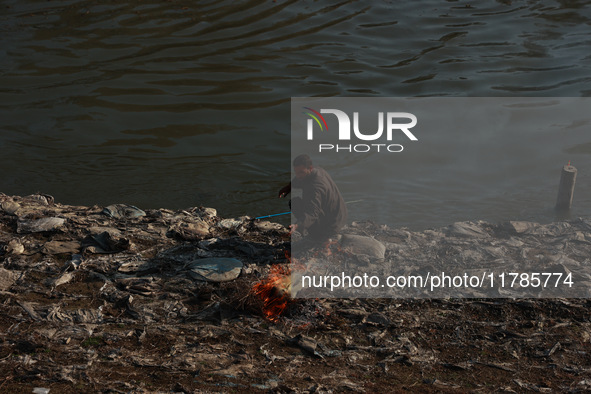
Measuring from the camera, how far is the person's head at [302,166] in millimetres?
5953

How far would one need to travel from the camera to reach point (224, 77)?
13.3 m

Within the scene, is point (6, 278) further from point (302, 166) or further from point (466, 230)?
point (466, 230)

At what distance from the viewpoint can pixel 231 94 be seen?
42.2 ft

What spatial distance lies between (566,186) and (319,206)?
204 inches

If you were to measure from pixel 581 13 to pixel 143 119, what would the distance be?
1301 centimetres

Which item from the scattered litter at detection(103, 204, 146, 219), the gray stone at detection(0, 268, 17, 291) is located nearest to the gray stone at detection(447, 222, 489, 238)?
the scattered litter at detection(103, 204, 146, 219)

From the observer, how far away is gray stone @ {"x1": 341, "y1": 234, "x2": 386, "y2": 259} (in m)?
6.22

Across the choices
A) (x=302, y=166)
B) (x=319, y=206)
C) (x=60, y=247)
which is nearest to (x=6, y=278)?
(x=60, y=247)

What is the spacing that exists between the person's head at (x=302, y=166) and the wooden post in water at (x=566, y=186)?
5.03 meters

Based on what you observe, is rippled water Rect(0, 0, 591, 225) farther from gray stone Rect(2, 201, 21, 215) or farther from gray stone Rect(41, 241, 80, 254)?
gray stone Rect(41, 241, 80, 254)

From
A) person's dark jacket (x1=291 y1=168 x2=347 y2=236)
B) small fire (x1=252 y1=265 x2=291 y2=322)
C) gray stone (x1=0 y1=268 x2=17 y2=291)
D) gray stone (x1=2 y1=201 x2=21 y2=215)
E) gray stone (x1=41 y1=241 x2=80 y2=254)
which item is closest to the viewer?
small fire (x1=252 y1=265 x2=291 y2=322)

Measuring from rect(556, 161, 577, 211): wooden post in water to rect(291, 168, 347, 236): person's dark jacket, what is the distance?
4.51m

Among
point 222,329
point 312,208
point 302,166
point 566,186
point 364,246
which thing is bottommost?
point 566,186

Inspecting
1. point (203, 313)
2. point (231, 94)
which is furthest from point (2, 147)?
point (203, 313)
